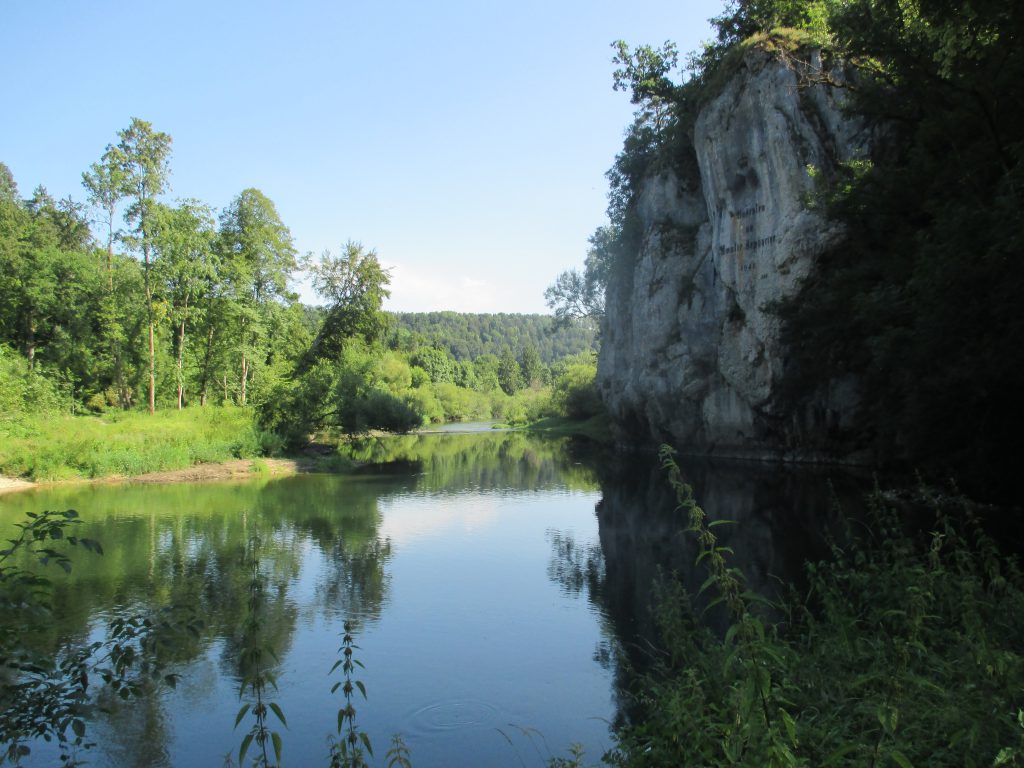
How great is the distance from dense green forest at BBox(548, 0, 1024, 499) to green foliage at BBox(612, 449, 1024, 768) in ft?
21.8

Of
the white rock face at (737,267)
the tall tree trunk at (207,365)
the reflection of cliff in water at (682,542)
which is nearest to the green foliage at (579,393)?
the white rock face at (737,267)

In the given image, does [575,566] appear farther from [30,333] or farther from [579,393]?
[579,393]

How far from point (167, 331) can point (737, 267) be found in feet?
98.2

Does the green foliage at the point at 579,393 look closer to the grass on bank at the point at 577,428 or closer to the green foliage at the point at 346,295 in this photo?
the grass on bank at the point at 577,428

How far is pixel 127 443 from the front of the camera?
100 feet

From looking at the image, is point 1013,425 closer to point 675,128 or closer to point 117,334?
point 675,128

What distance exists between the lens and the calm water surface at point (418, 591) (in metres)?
7.88

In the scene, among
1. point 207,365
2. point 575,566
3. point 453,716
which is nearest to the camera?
point 453,716

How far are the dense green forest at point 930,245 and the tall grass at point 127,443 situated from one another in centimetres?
2519

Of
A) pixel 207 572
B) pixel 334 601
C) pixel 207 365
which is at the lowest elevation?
pixel 334 601

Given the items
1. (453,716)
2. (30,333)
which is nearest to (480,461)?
(30,333)

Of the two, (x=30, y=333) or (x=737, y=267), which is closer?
(x=737, y=267)

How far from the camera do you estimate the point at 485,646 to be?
10.5 meters

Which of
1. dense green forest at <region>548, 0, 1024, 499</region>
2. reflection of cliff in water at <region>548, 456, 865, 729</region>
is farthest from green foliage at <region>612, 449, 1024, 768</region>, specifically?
dense green forest at <region>548, 0, 1024, 499</region>
